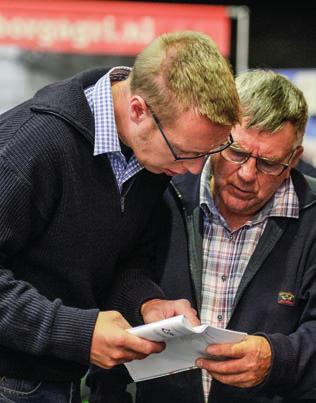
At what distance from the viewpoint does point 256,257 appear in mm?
2340

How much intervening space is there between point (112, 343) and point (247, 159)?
71 cm

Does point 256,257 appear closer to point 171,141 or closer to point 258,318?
point 258,318

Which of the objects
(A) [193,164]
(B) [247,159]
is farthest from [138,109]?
(B) [247,159]

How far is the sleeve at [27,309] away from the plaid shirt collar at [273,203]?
61 cm

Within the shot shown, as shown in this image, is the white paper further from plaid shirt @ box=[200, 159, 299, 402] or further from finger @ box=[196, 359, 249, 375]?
plaid shirt @ box=[200, 159, 299, 402]

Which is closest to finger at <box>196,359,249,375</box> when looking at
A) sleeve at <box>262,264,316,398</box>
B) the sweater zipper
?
sleeve at <box>262,264,316,398</box>

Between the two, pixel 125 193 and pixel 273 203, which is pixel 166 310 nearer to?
pixel 125 193

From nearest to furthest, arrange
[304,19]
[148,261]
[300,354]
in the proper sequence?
1. [300,354]
2. [148,261]
3. [304,19]

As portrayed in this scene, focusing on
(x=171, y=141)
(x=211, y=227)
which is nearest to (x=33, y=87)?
(x=211, y=227)

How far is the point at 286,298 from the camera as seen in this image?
2307mm

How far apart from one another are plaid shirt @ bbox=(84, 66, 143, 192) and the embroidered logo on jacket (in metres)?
0.54

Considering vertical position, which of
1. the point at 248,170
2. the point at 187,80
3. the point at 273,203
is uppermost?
the point at 187,80

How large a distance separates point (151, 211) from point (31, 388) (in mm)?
559

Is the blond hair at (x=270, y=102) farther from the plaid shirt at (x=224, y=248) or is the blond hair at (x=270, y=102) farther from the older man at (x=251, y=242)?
the plaid shirt at (x=224, y=248)
